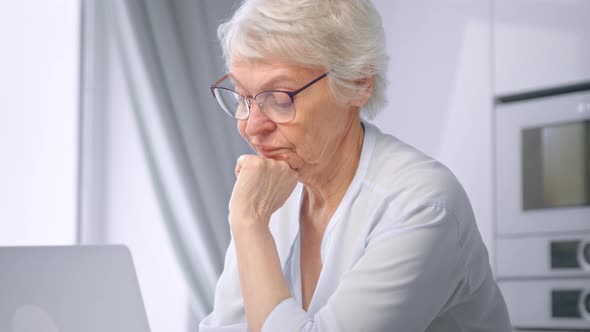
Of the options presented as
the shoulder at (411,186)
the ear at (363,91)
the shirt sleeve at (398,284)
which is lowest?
the shirt sleeve at (398,284)

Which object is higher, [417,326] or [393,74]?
[393,74]

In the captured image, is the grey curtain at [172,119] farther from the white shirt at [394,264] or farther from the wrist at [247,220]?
the wrist at [247,220]

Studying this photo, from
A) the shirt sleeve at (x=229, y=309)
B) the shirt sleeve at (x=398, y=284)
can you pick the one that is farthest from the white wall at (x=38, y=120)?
the shirt sleeve at (x=398, y=284)

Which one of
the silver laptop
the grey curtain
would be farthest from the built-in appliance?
the silver laptop

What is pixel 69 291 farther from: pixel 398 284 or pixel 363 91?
pixel 363 91

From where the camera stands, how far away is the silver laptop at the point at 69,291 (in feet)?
3.37

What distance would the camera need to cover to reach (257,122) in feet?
4.34

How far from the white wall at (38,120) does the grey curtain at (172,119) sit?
0.07 metres

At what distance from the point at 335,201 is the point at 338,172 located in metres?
0.06

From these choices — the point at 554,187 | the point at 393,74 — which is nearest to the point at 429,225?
the point at 554,187

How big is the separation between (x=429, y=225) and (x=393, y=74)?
6.41 feet

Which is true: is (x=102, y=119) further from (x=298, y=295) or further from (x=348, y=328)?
(x=348, y=328)

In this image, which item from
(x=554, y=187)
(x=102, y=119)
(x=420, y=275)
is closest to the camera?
(x=420, y=275)

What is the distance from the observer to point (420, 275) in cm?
114
